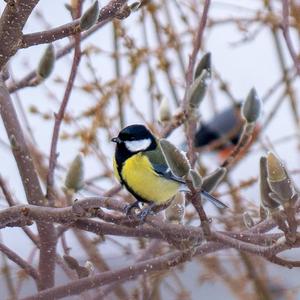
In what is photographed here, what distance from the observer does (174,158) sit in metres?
0.54

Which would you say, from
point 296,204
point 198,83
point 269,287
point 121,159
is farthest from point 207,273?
point 296,204

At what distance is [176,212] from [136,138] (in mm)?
235

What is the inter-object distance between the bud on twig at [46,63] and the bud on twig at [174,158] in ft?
1.09

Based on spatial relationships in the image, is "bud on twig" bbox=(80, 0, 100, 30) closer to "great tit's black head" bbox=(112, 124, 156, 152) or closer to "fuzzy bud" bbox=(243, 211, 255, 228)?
"fuzzy bud" bbox=(243, 211, 255, 228)

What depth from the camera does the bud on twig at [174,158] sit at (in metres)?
0.54

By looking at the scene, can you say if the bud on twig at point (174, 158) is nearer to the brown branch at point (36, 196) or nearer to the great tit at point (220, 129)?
the brown branch at point (36, 196)

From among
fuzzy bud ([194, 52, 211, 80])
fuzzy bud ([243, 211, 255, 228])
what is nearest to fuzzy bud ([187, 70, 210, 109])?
fuzzy bud ([194, 52, 211, 80])

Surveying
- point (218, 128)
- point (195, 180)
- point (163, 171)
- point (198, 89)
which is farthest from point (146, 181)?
point (218, 128)

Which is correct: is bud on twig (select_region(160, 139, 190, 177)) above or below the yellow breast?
above

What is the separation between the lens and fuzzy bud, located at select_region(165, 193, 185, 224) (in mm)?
686

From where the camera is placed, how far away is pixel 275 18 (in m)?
1.30

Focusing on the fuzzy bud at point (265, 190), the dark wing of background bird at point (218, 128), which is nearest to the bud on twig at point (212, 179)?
the fuzzy bud at point (265, 190)

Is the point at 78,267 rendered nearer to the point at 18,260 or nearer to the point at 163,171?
the point at 18,260

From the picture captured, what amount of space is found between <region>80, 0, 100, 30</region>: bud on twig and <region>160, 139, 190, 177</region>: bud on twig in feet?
0.40
